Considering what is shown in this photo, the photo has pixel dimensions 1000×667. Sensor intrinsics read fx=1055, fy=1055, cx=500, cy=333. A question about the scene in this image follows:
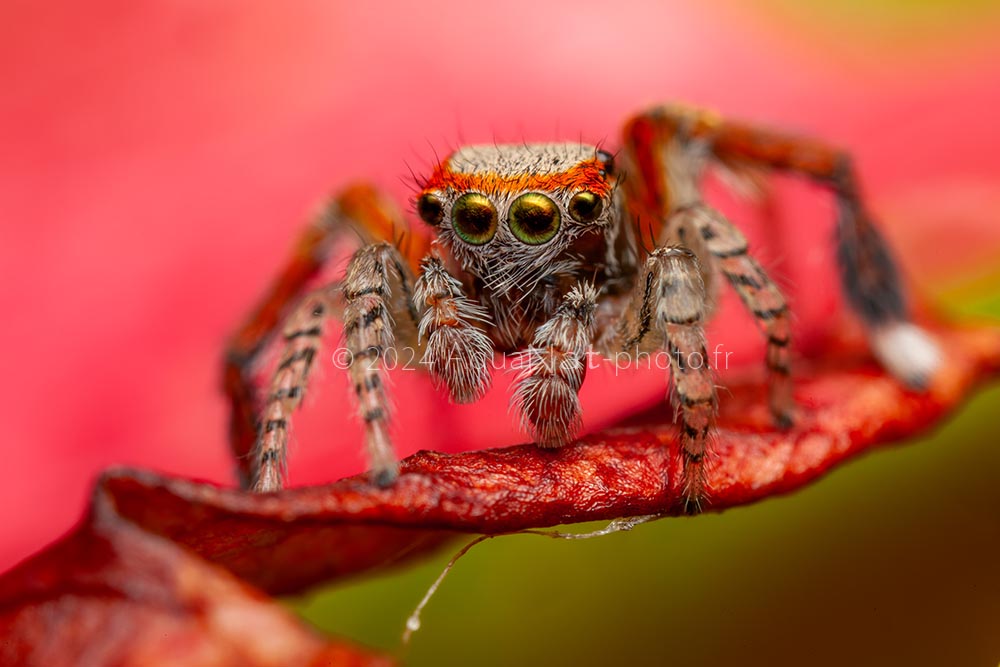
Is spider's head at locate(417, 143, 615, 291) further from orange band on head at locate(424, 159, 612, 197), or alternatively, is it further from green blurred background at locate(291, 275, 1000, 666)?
green blurred background at locate(291, 275, 1000, 666)

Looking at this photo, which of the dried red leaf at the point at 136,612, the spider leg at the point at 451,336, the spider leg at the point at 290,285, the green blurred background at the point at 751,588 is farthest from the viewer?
the spider leg at the point at 290,285

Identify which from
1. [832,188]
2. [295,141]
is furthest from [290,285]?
[832,188]

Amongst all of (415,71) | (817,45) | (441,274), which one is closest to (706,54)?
(817,45)

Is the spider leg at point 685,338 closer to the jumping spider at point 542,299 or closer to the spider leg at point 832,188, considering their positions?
the jumping spider at point 542,299

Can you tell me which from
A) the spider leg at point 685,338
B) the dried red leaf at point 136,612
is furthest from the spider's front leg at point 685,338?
the dried red leaf at point 136,612

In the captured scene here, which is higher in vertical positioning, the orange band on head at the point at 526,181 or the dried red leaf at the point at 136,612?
the orange band on head at the point at 526,181

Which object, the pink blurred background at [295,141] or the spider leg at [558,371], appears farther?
the pink blurred background at [295,141]

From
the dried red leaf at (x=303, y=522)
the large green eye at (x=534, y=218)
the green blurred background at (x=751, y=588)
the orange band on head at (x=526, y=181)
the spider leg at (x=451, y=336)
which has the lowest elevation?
the green blurred background at (x=751, y=588)

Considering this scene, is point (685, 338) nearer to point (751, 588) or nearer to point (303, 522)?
point (751, 588)
